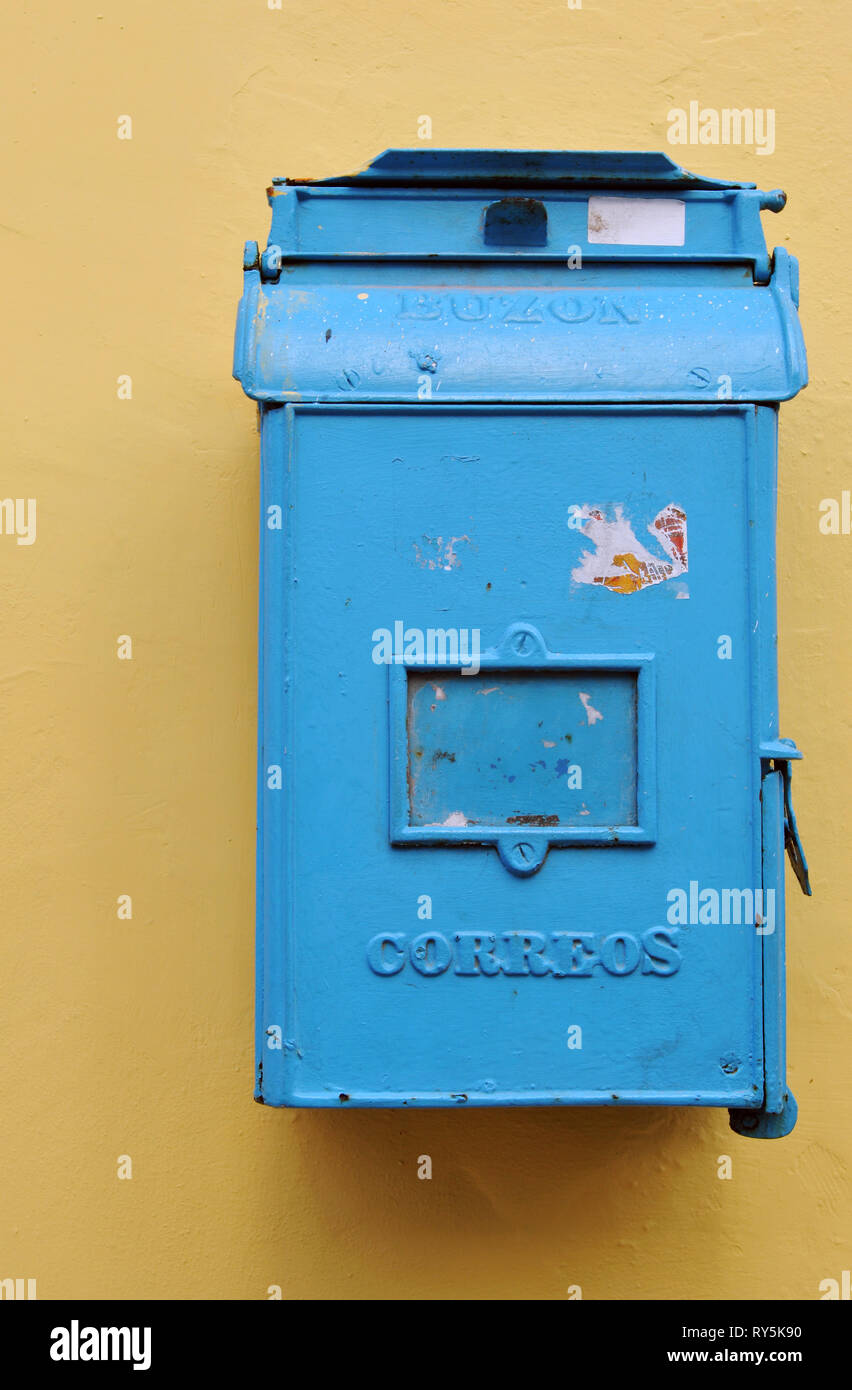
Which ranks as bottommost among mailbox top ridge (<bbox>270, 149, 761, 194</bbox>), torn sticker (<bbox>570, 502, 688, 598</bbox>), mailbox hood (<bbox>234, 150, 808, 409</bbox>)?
torn sticker (<bbox>570, 502, 688, 598</bbox>)

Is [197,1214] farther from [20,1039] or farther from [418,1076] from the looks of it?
[418,1076]

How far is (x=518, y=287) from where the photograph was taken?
4.69ft

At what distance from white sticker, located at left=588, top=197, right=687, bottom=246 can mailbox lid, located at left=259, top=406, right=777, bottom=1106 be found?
313 mm

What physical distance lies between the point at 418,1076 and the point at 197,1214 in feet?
2.07

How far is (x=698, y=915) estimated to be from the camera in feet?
4.30

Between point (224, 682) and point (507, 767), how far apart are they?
A: 1.99ft

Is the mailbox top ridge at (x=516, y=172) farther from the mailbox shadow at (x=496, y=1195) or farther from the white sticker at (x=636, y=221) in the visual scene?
the mailbox shadow at (x=496, y=1195)

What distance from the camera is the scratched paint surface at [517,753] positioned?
1315mm

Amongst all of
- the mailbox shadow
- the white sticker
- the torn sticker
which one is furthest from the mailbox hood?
the mailbox shadow

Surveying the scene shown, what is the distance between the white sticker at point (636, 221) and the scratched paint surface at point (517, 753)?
632 mm

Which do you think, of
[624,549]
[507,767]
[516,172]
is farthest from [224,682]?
[516,172]

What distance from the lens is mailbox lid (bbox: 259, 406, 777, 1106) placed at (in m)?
1.31

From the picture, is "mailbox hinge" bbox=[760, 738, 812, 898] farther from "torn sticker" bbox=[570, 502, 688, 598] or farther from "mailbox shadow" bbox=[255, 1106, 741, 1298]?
"mailbox shadow" bbox=[255, 1106, 741, 1298]
